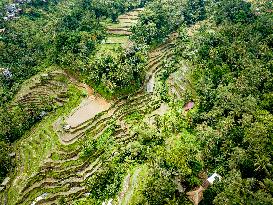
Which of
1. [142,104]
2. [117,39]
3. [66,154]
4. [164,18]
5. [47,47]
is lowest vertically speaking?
[66,154]

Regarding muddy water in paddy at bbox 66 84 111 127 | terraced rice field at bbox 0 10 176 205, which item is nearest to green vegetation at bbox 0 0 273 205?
terraced rice field at bbox 0 10 176 205

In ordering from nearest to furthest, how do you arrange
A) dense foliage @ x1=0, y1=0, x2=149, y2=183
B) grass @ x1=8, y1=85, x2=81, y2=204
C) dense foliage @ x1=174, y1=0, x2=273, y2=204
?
1. dense foliage @ x1=174, y1=0, x2=273, y2=204
2. grass @ x1=8, y1=85, x2=81, y2=204
3. dense foliage @ x1=0, y1=0, x2=149, y2=183

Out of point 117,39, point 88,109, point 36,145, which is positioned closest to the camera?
point 36,145

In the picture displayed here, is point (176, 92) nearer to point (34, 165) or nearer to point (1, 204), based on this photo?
point (34, 165)

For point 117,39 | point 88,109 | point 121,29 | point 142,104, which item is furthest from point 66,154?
point 121,29

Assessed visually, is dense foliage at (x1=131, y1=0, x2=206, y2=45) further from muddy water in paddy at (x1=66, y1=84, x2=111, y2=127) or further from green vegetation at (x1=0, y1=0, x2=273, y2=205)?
muddy water in paddy at (x1=66, y1=84, x2=111, y2=127)

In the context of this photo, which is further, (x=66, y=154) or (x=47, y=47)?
(x=47, y=47)

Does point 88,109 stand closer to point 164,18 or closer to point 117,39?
point 117,39
